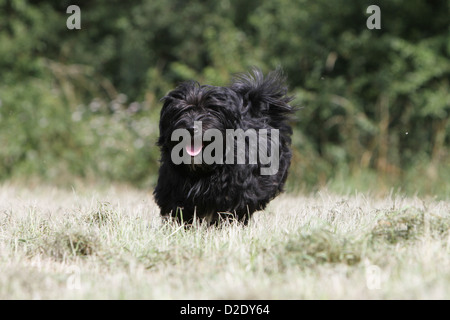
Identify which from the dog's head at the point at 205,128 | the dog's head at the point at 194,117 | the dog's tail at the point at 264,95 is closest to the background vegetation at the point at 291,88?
the dog's tail at the point at 264,95

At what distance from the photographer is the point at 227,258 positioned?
12.3 ft

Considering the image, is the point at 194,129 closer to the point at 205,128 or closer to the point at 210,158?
the point at 205,128

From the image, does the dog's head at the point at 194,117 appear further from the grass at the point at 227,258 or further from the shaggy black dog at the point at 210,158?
the grass at the point at 227,258

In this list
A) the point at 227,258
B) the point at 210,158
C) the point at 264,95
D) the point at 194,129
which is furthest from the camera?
the point at 264,95

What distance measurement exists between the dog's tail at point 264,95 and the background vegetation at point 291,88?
99.2 inches

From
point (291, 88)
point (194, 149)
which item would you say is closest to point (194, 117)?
point (194, 149)

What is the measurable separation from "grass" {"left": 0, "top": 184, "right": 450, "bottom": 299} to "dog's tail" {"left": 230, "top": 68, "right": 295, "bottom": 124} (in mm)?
1225

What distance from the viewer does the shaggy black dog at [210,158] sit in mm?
4637

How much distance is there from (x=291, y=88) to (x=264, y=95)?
6.46m

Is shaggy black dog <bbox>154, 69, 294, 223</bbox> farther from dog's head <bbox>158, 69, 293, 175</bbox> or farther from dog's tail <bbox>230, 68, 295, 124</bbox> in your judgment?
dog's tail <bbox>230, 68, 295, 124</bbox>

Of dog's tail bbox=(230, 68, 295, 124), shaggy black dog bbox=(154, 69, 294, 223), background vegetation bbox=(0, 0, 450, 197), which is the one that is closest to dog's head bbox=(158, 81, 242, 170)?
shaggy black dog bbox=(154, 69, 294, 223)

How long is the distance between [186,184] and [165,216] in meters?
0.36
